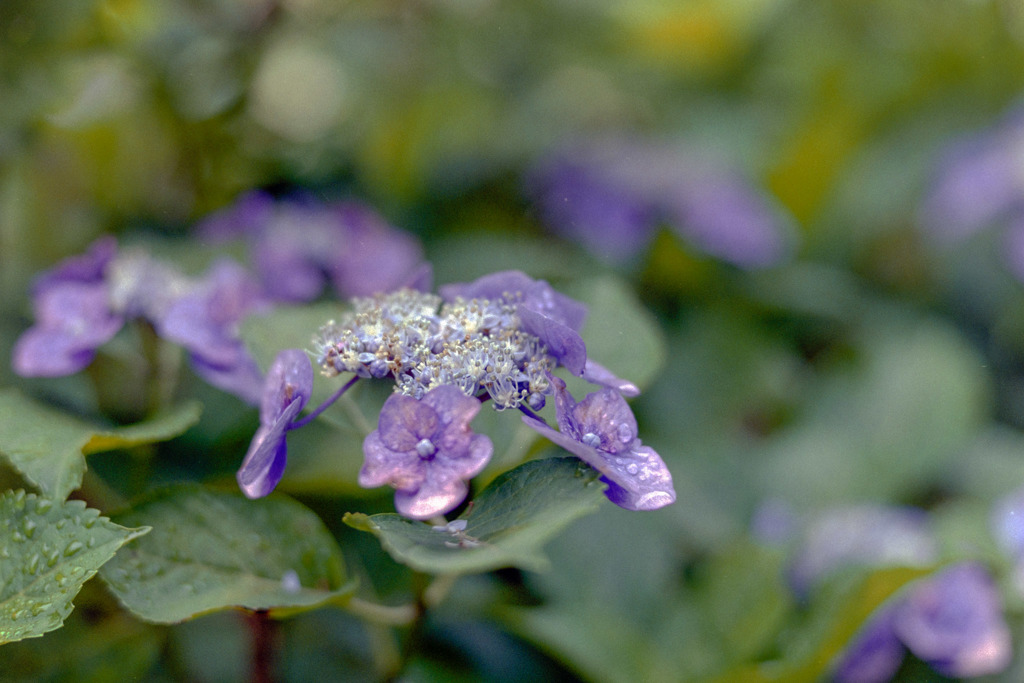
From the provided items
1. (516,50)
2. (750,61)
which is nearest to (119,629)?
(516,50)

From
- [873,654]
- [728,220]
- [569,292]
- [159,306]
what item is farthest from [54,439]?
[728,220]

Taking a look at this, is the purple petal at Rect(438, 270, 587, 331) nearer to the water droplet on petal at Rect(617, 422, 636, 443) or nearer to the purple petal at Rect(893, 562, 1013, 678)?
the water droplet on petal at Rect(617, 422, 636, 443)

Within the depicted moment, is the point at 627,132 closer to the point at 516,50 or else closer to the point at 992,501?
the point at 516,50

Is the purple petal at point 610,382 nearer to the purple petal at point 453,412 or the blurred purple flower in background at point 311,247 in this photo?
the purple petal at point 453,412

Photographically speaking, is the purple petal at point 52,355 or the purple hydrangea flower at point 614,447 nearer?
Result: the purple hydrangea flower at point 614,447

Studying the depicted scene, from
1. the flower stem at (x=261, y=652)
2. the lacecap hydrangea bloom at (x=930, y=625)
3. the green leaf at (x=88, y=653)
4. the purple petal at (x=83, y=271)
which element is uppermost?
the purple petal at (x=83, y=271)

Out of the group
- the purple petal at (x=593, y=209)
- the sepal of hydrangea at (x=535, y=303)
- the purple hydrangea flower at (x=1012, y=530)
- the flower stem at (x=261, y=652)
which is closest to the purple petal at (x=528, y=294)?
the sepal of hydrangea at (x=535, y=303)
